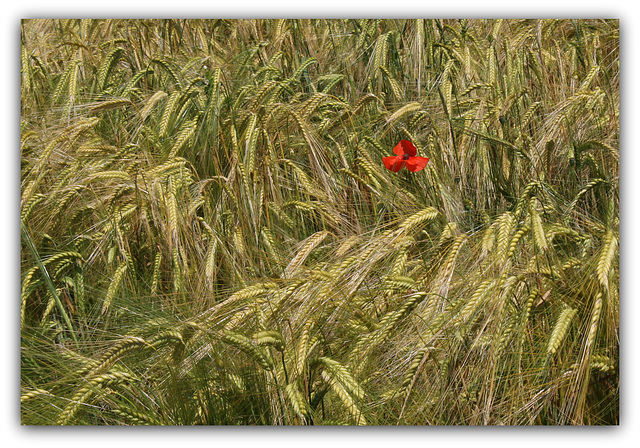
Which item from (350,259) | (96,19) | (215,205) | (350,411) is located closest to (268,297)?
(350,259)

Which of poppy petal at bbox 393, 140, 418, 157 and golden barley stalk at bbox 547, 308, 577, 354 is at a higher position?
poppy petal at bbox 393, 140, 418, 157

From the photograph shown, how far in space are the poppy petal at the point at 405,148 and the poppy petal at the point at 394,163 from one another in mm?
24

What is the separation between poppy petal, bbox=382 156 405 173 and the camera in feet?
5.56

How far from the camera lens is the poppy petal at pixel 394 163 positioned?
5.56ft

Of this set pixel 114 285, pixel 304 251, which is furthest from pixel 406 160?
pixel 114 285

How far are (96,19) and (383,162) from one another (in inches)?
37.8

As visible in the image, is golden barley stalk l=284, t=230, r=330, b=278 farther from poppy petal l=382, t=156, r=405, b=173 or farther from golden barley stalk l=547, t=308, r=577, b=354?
golden barley stalk l=547, t=308, r=577, b=354

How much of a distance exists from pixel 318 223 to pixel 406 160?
0.93 ft

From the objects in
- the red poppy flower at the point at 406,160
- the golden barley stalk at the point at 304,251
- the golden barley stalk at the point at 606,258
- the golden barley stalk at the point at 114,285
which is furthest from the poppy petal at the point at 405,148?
the golden barley stalk at the point at 114,285

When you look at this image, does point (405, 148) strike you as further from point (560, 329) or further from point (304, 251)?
point (560, 329)

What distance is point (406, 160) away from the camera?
170 centimetres

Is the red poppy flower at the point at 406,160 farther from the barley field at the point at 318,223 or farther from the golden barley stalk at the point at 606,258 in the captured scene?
the golden barley stalk at the point at 606,258

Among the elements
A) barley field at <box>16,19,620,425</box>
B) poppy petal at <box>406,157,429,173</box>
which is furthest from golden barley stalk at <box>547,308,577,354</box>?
poppy petal at <box>406,157,429,173</box>

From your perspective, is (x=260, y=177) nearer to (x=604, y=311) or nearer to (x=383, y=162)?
Result: (x=383, y=162)
